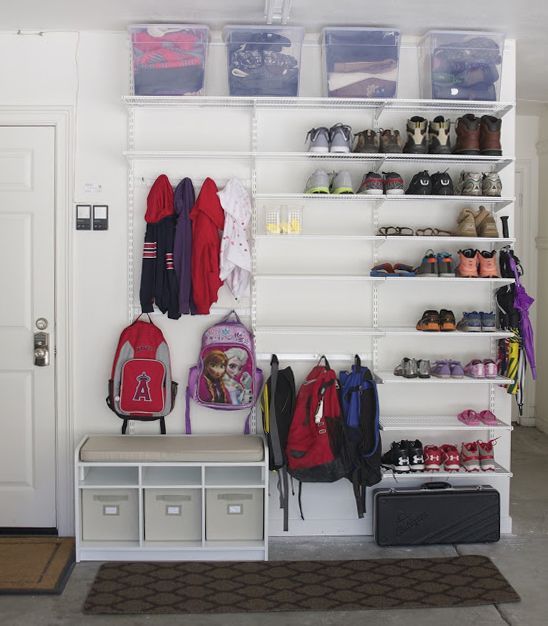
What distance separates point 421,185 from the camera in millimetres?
3783

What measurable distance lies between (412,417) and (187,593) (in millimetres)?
1502

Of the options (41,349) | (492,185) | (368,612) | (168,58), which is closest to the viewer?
(368,612)

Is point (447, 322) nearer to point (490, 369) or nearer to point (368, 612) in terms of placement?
point (490, 369)

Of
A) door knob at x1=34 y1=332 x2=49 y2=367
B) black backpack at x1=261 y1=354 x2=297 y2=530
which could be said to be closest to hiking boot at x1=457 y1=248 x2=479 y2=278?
black backpack at x1=261 y1=354 x2=297 y2=530

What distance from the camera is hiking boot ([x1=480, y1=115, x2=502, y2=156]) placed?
12.5 feet

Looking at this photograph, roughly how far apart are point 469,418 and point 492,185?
122 centimetres

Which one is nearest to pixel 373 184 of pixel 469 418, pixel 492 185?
pixel 492 185

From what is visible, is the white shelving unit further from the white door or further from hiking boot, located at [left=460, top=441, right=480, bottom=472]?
the white door

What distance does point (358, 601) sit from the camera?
3219 mm

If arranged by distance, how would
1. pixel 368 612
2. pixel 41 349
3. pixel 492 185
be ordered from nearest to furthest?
pixel 368 612 → pixel 492 185 → pixel 41 349

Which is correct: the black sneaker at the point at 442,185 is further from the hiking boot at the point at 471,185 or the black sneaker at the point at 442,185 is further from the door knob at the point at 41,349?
the door knob at the point at 41,349

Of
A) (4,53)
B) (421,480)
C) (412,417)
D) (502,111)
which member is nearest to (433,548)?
(421,480)

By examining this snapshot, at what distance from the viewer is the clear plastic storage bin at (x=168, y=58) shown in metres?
3.67

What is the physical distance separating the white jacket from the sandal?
134 centimetres
